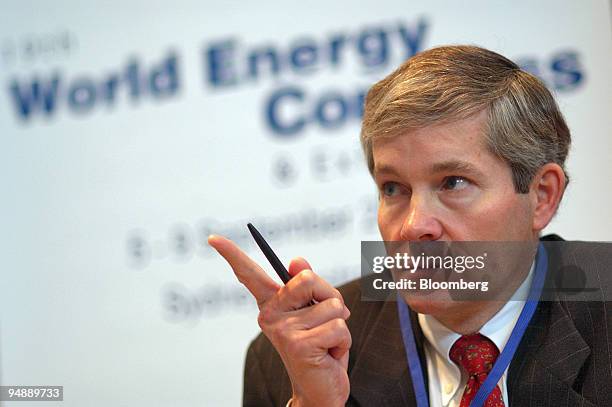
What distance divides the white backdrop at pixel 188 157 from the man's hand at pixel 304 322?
1.62m

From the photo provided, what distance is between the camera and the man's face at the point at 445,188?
1.83 m

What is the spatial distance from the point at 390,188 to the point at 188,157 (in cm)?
167

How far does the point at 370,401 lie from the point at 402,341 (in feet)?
0.64

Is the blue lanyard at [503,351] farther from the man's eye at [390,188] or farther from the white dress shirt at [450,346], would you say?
the man's eye at [390,188]

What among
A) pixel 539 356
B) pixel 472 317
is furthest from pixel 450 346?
pixel 539 356

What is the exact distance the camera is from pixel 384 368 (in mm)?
2021

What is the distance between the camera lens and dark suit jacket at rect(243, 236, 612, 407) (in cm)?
184

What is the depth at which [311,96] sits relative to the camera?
11.1 ft

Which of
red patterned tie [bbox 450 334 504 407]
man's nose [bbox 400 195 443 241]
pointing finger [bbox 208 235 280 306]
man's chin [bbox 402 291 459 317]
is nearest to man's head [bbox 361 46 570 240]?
man's nose [bbox 400 195 443 241]

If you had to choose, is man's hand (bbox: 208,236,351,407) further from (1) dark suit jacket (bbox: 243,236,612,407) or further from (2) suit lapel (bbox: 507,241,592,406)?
(2) suit lapel (bbox: 507,241,592,406)

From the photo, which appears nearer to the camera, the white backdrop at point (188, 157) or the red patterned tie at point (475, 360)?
the red patterned tie at point (475, 360)

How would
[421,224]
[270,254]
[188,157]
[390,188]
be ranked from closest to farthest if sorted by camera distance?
1. [270,254]
2. [421,224]
3. [390,188]
4. [188,157]

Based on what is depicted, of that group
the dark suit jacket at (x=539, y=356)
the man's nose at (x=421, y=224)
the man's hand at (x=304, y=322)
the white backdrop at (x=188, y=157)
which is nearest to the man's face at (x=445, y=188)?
the man's nose at (x=421, y=224)

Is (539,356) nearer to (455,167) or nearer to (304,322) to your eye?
(455,167)
